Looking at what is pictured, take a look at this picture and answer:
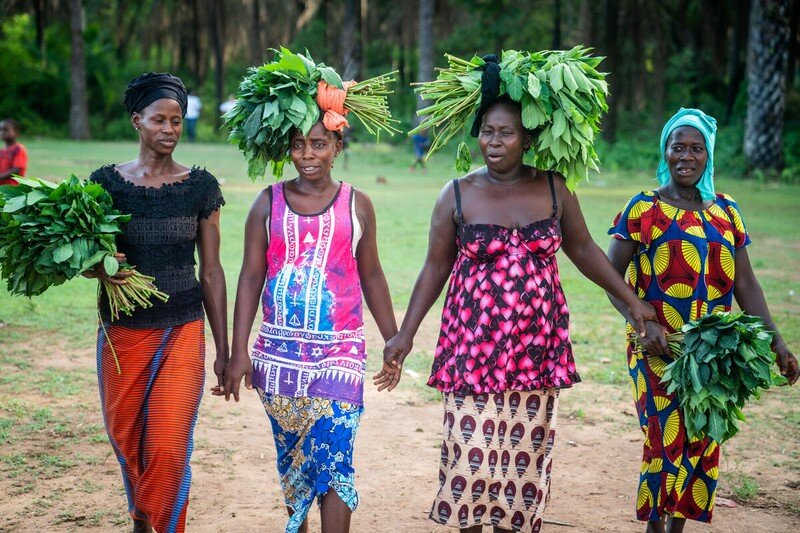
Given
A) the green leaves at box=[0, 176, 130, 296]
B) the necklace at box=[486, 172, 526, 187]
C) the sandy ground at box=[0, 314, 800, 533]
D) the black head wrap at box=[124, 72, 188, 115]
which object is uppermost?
the black head wrap at box=[124, 72, 188, 115]

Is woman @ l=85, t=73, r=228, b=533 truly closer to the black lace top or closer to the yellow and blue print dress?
the black lace top

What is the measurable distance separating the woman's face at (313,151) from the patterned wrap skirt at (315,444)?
38.5 inches

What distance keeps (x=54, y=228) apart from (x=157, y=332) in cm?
63

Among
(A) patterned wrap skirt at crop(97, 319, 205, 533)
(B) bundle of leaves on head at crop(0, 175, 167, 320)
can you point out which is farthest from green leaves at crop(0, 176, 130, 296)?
(A) patterned wrap skirt at crop(97, 319, 205, 533)

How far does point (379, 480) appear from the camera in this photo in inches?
213

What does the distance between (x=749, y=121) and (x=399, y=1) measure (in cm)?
2372

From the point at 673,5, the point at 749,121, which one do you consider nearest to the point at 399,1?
the point at 673,5

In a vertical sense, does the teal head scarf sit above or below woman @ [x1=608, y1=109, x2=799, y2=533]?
above

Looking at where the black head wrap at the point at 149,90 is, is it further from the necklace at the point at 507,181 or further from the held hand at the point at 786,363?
the held hand at the point at 786,363

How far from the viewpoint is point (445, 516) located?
4020 mm

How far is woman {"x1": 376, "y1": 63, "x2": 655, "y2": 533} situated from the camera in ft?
12.9

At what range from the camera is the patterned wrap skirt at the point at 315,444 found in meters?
4.00

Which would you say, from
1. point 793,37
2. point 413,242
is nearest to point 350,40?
point 793,37

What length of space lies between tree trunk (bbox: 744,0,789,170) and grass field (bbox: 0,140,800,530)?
4.58 m
